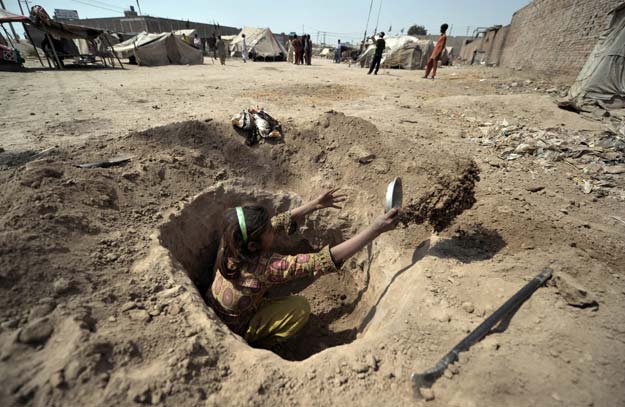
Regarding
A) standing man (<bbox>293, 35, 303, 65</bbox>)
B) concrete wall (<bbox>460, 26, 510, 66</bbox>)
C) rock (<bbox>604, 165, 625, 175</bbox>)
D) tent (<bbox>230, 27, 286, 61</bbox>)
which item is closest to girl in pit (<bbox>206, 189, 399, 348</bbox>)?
rock (<bbox>604, 165, 625, 175</bbox>)

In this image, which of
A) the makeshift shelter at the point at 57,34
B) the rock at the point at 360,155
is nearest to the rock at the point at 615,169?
the rock at the point at 360,155

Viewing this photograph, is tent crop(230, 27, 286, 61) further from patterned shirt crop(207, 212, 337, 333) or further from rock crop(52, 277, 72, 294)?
rock crop(52, 277, 72, 294)

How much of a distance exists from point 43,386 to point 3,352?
0.88 feet

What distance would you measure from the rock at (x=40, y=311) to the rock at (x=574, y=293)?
2.89 meters

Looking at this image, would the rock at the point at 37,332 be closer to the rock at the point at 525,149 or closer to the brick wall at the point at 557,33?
the rock at the point at 525,149

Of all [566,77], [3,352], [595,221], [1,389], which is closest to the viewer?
[1,389]

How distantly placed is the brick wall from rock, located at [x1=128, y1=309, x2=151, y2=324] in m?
12.0

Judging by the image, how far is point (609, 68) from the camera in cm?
609

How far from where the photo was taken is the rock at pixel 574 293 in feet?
5.56

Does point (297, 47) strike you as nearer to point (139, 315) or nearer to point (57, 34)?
point (57, 34)

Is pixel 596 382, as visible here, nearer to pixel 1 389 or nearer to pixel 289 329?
pixel 289 329

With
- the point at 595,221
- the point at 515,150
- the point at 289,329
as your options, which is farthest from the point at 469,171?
the point at 515,150

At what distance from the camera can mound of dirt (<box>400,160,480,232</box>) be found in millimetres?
2330

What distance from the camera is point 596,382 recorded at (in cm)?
133
